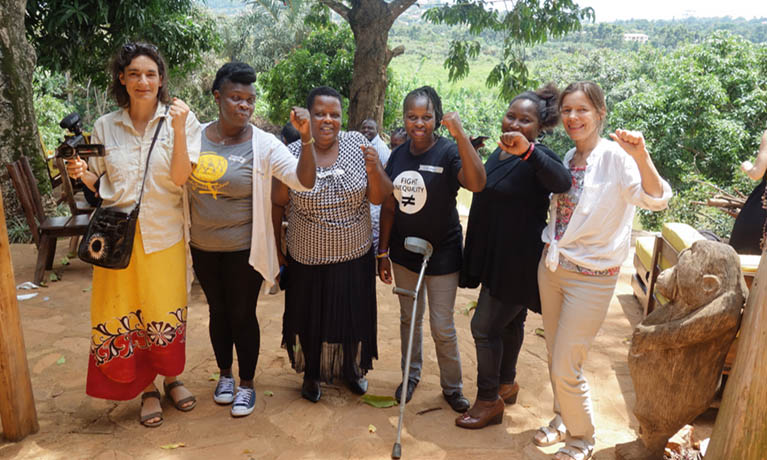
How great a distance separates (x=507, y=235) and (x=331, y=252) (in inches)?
37.0

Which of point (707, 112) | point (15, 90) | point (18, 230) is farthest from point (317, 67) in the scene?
point (707, 112)

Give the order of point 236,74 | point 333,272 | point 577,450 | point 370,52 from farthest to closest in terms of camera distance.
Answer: point 370,52 → point 333,272 → point 236,74 → point 577,450

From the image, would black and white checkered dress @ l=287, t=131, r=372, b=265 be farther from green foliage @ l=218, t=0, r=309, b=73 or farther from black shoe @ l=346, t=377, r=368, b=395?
green foliage @ l=218, t=0, r=309, b=73


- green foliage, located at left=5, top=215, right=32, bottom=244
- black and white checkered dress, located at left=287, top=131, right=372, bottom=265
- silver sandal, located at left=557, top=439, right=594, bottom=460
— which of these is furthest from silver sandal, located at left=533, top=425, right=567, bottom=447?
green foliage, located at left=5, top=215, right=32, bottom=244

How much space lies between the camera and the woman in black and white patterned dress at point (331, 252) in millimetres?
3051

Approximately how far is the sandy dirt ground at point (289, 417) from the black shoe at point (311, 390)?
45 millimetres

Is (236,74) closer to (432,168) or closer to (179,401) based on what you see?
(432,168)

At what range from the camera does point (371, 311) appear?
3.31 metres

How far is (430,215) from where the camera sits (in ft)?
10.2

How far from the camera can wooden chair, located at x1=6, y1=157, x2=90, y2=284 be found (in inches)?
220

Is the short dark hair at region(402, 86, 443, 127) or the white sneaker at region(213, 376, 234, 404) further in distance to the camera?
the white sneaker at region(213, 376, 234, 404)

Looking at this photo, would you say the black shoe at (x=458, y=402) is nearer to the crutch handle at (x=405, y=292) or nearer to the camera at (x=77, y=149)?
the crutch handle at (x=405, y=292)

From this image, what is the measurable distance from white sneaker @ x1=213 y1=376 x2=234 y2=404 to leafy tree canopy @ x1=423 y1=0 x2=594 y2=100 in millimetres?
5857

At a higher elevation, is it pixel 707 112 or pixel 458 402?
pixel 707 112
